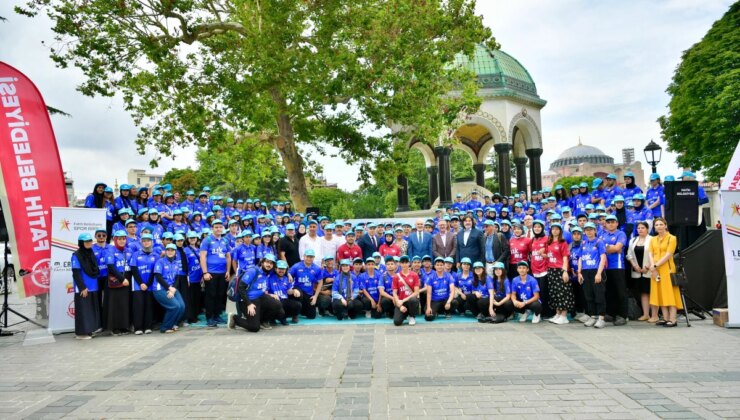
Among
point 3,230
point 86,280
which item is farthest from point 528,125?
point 3,230

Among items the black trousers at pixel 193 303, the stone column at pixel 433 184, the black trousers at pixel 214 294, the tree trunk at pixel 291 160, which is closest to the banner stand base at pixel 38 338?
the black trousers at pixel 193 303

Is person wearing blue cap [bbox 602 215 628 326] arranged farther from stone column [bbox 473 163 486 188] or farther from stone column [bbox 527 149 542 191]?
stone column [bbox 473 163 486 188]

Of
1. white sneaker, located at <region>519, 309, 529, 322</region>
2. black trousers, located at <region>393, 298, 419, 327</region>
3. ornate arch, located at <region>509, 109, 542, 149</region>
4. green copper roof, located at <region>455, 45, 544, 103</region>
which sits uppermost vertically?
green copper roof, located at <region>455, 45, 544, 103</region>

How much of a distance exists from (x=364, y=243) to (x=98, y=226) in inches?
222

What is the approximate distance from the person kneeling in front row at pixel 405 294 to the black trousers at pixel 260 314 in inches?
87.6

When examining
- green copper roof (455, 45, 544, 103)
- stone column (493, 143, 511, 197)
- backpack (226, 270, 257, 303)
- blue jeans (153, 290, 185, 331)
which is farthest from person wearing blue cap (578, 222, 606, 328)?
green copper roof (455, 45, 544, 103)

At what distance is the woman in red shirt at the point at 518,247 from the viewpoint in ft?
34.4

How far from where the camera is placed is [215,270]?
1030 cm

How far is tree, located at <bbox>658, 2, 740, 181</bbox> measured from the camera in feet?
84.0

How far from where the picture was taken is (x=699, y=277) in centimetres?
980

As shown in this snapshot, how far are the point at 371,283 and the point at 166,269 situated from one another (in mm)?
4059

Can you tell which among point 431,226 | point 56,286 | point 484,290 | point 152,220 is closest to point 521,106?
point 431,226

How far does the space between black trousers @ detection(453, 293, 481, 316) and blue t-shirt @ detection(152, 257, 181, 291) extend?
5513mm

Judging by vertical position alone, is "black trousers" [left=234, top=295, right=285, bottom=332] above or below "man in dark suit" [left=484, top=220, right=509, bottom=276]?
below
